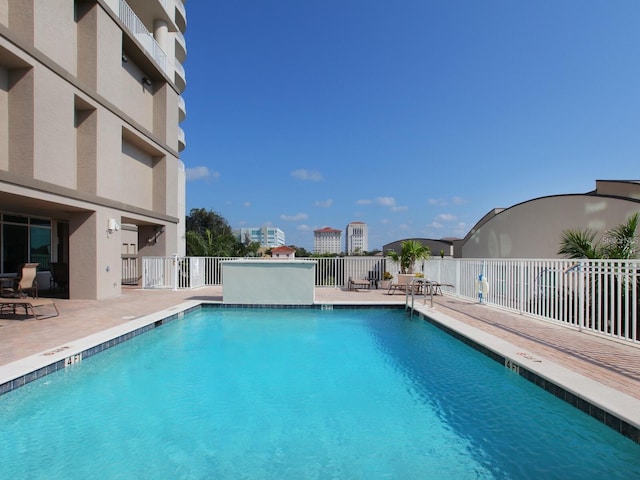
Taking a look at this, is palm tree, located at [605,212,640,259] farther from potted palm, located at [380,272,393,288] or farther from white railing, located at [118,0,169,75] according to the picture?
white railing, located at [118,0,169,75]

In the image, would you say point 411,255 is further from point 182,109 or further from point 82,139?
point 182,109

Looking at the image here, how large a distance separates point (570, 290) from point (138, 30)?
1797cm

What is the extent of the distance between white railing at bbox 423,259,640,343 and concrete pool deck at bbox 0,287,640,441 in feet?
1.09

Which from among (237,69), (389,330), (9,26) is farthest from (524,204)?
(9,26)

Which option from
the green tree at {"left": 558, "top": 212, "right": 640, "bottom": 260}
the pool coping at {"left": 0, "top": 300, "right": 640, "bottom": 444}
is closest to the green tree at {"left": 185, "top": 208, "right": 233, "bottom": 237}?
the pool coping at {"left": 0, "top": 300, "right": 640, "bottom": 444}

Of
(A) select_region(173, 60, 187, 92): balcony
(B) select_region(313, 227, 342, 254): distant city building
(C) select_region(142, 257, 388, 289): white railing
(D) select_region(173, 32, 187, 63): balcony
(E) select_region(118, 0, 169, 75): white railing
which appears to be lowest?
(C) select_region(142, 257, 388, 289): white railing

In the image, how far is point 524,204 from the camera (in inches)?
617

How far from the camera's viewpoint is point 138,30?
1523 cm

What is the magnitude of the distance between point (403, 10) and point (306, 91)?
10.2 m

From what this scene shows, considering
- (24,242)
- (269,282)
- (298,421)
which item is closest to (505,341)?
(298,421)

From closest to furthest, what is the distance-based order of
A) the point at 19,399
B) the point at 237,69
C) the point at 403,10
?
1. the point at 19,399
2. the point at 403,10
3. the point at 237,69

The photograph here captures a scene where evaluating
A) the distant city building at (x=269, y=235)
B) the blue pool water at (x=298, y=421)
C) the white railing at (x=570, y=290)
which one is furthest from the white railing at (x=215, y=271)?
the distant city building at (x=269, y=235)

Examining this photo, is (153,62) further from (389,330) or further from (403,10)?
(389,330)

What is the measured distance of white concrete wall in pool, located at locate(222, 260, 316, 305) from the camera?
35.8 ft
